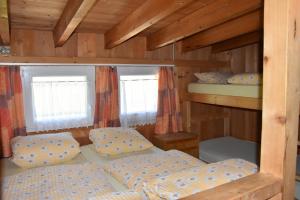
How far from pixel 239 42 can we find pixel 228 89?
1.12 metres

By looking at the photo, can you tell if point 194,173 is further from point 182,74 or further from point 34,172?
point 182,74

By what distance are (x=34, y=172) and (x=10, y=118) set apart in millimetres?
931

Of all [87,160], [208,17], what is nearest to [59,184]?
[87,160]

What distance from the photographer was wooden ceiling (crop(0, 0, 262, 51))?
201cm

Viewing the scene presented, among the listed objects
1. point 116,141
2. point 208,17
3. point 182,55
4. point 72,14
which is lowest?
point 116,141

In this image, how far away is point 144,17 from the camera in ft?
7.28

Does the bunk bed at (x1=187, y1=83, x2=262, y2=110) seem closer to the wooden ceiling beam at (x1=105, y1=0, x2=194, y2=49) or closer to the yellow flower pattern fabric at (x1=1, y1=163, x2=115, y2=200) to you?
the wooden ceiling beam at (x1=105, y1=0, x2=194, y2=49)

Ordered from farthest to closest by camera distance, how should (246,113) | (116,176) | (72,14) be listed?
(246,113) → (116,176) → (72,14)

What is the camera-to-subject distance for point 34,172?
7.27 feet

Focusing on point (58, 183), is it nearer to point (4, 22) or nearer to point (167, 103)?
point (4, 22)

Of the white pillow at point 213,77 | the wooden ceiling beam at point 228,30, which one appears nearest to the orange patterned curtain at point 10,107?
the wooden ceiling beam at point 228,30

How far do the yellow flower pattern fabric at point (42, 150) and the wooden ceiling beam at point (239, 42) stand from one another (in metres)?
2.77

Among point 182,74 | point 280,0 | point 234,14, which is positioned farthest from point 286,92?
point 182,74

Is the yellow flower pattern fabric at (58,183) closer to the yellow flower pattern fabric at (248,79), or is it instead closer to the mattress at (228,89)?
the mattress at (228,89)
